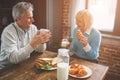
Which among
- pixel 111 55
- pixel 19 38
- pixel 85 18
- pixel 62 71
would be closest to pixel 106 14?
pixel 111 55

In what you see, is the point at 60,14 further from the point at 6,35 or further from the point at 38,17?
the point at 6,35

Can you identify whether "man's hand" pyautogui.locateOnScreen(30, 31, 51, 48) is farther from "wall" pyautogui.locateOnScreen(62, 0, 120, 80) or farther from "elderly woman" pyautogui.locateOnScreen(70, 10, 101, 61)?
"wall" pyautogui.locateOnScreen(62, 0, 120, 80)

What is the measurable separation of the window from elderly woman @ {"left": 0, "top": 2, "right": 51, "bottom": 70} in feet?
4.41

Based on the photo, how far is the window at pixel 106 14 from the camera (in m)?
2.86

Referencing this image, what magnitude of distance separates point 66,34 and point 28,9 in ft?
4.62

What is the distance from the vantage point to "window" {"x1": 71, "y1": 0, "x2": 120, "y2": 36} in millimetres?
2855

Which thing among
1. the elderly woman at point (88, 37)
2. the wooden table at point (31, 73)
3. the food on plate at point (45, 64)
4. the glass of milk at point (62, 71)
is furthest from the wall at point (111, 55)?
the glass of milk at point (62, 71)

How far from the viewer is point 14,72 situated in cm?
151

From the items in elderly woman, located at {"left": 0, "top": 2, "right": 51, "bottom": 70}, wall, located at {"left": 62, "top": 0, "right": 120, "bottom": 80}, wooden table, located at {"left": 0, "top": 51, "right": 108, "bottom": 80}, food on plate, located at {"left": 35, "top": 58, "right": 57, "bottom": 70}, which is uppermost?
elderly woman, located at {"left": 0, "top": 2, "right": 51, "bottom": 70}

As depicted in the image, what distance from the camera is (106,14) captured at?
9.91 feet

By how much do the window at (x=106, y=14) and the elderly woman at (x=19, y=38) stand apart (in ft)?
4.41

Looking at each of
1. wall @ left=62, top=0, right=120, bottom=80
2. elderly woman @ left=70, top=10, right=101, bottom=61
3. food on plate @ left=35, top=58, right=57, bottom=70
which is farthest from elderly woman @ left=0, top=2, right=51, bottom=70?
wall @ left=62, top=0, right=120, bottom=80

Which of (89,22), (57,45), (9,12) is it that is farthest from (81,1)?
(9,12)

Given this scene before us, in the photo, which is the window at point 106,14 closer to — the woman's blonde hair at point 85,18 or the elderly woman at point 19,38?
the woman's blonde hair at point 85,18
